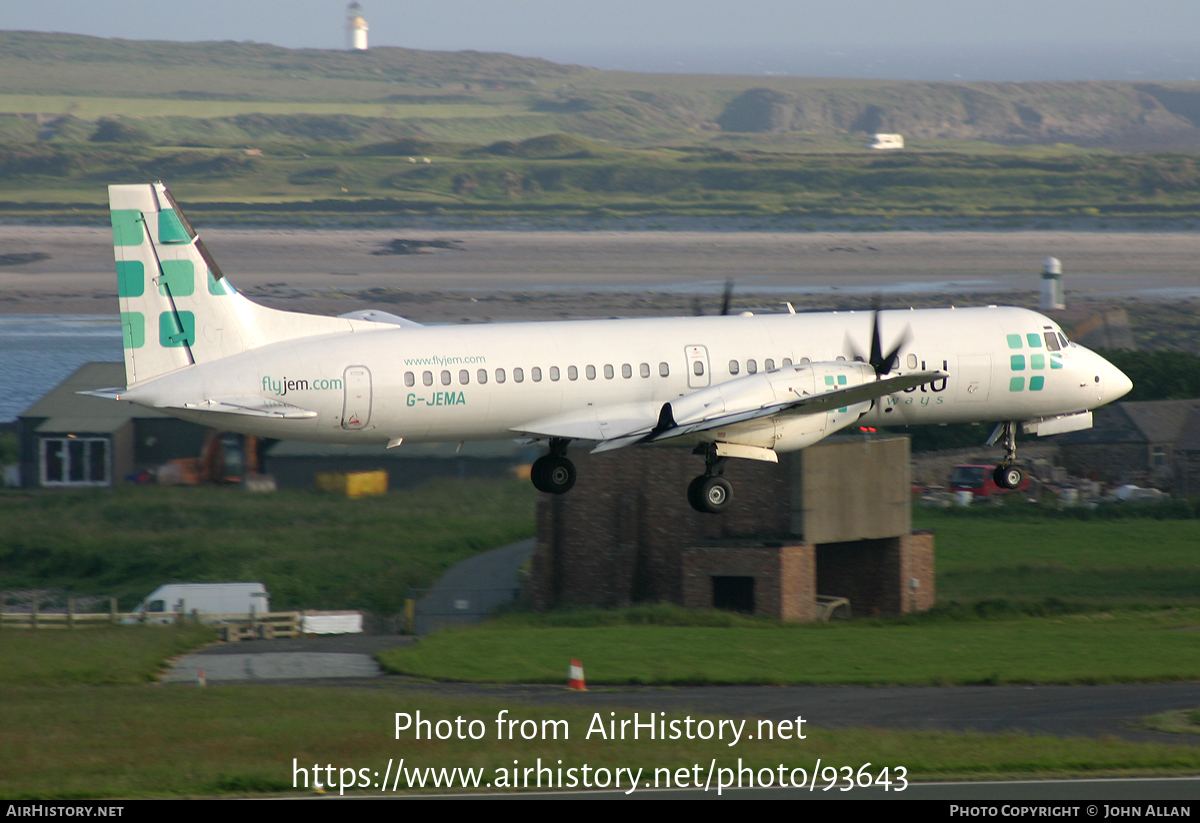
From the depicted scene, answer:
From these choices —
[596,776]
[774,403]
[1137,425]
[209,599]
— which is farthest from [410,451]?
[596,776]

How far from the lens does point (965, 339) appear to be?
36.0 m

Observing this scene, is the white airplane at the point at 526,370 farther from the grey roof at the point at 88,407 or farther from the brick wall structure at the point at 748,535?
the grey roof at the point at 88,407

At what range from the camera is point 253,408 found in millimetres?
30703

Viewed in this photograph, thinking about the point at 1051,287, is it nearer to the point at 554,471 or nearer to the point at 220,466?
the point at 220,466

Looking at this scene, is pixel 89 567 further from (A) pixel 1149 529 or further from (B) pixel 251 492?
(A) pixel 1149 529

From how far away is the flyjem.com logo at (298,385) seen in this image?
1217 inches

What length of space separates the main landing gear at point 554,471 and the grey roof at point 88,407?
132 feet

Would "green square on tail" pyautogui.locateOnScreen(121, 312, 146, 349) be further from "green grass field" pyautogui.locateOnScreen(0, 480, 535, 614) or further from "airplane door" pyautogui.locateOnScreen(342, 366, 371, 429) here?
"green grass field" pyautogui.locateOnScreen(0, 480, 535, 614)

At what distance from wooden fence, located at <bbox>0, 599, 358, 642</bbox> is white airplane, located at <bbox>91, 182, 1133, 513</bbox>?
17.1m

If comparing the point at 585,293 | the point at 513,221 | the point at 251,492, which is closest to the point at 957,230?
the point at 513,221

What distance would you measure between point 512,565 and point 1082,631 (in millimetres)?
23251

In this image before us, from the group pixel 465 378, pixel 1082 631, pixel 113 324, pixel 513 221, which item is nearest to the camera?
pixel 465 378

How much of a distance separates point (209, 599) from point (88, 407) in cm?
2555

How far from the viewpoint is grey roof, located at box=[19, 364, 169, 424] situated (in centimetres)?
7131
